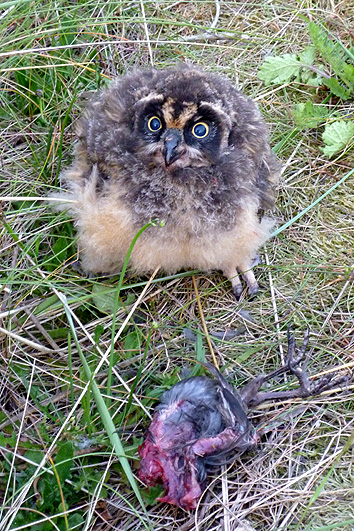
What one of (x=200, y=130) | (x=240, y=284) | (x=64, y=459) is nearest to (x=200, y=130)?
(x=200, y=130)

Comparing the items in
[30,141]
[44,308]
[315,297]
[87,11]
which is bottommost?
[315,297]

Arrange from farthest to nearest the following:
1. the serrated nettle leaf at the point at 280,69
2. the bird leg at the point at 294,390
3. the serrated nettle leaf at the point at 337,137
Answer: the serrated nettle leaf at the point at 280,69, the serrated nettle leaf at the point at 337,137, the bird leg at the point at 294,390

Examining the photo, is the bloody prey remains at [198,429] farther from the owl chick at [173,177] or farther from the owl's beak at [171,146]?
the owl's beak at [171,146]

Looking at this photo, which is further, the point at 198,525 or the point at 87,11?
the point at 87,11

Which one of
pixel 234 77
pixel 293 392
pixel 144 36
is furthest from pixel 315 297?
pixel 144 36

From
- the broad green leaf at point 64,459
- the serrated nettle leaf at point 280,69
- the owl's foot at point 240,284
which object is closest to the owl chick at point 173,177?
the owl's foot at point 240,284

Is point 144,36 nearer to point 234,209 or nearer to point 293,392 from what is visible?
point 234,209

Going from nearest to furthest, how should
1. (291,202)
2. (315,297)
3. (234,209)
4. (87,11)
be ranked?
(234,209), (315,297), (291,202), (87,11)
